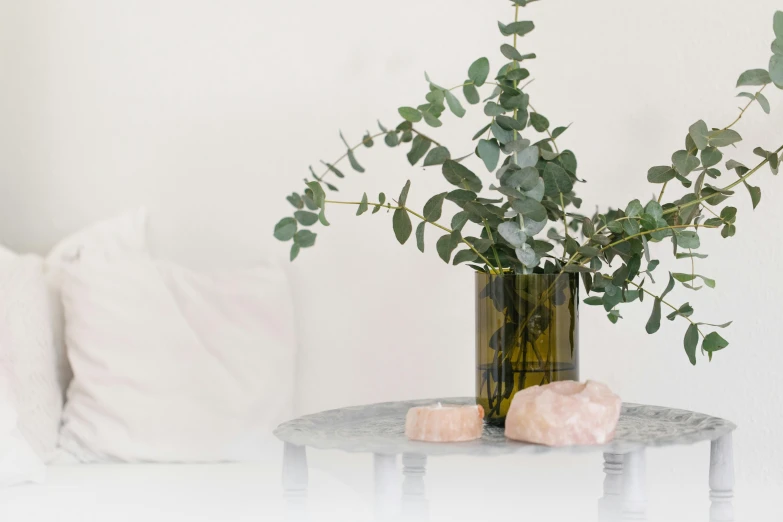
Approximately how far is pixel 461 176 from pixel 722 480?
450 mm

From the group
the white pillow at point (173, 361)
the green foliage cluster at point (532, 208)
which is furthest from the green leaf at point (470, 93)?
the white pillow at point (173, 361)

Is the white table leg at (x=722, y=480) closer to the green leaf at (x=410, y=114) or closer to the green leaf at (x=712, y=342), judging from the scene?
the green leaf at (x=712, y=342)

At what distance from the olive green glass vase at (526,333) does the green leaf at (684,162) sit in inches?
7.5

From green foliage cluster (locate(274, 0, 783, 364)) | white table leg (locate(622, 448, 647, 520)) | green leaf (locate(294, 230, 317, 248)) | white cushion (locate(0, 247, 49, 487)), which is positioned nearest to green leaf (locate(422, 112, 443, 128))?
green foliage cluster (locate(274, 0, 783, 364))

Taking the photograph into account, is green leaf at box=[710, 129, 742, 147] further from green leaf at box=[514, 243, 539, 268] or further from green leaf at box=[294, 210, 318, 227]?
green leaf at box=[294, 210, 318, 227]

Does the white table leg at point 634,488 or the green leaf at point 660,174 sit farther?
the green leaf at point 660,174

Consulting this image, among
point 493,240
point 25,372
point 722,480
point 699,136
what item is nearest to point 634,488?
point 722,480

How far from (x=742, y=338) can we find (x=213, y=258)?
96 centimetres

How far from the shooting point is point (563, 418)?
80cm

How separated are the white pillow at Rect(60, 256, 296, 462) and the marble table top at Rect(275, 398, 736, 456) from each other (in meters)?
0.39

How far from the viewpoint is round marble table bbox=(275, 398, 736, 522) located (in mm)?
798

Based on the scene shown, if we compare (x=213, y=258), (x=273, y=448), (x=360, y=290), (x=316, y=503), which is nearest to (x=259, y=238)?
(x=213, y=258)

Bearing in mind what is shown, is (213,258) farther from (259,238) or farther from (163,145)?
(163,145)

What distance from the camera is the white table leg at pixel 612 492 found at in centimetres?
95
